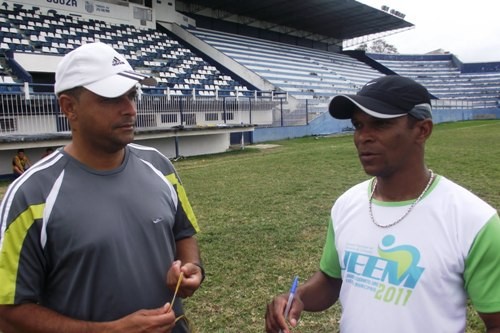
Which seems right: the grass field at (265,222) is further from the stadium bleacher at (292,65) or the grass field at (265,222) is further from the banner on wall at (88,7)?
the stadium bleacher at (292,65)

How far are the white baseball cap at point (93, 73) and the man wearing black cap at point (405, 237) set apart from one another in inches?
33.9

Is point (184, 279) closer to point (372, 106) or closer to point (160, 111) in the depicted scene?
point (372, 106)

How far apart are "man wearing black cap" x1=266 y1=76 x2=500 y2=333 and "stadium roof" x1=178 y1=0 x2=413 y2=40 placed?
32.1 meters

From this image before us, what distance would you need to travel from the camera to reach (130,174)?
185 centimetres

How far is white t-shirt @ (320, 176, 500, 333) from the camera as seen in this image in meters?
1.36

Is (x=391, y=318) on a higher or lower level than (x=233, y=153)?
higher

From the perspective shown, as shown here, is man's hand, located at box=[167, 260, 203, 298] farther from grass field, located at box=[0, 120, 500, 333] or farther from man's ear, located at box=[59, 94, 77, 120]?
grass field, located at box=[0, 120, 500, 333]

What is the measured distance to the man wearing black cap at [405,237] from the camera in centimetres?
138

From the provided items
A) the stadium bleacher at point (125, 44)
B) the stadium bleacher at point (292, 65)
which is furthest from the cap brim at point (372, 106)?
the stadium bleacher at point (292, 65)

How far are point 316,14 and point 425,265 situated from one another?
3710 cm

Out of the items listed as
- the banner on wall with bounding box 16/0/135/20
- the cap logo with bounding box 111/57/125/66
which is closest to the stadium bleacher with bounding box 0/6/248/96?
the banner on wall with bounding box 16/0/135/20

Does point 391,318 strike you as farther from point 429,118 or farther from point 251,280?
point 251,280

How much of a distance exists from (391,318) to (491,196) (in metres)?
6.43

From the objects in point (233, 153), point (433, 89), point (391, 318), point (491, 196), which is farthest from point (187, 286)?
point (433, 89)
